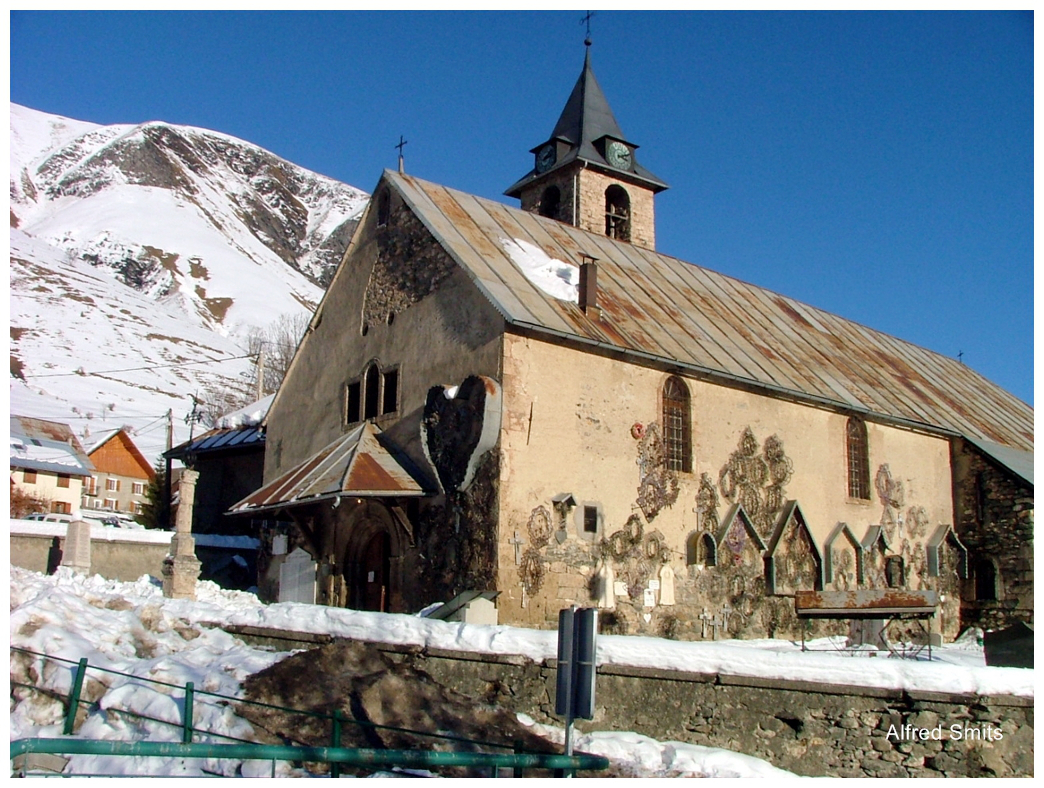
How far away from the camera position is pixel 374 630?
14.2m

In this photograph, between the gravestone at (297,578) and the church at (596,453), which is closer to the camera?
the church at (596,453)

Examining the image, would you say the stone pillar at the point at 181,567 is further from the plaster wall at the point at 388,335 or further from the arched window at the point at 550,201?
the arched window at the point at 550,201

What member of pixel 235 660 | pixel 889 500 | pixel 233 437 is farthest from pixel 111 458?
pixel 235 660

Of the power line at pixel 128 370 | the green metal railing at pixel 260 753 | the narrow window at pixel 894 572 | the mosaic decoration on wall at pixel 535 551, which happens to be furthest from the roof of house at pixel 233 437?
the power line at pixel 128 370

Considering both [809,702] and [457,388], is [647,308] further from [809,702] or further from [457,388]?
[809,702]

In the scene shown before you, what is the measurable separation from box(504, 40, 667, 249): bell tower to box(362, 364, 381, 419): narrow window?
10734 mm

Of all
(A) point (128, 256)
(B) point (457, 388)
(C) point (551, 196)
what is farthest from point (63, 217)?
(B) point (457, 388)

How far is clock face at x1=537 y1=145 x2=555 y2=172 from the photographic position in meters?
32.1

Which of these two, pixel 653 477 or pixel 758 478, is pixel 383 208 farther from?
pixel 758 478

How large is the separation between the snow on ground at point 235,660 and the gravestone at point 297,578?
196 inches

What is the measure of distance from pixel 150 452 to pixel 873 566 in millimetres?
63381

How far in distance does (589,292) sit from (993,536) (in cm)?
1256

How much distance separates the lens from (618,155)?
32.2 metres

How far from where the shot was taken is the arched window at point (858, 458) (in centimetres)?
2427
